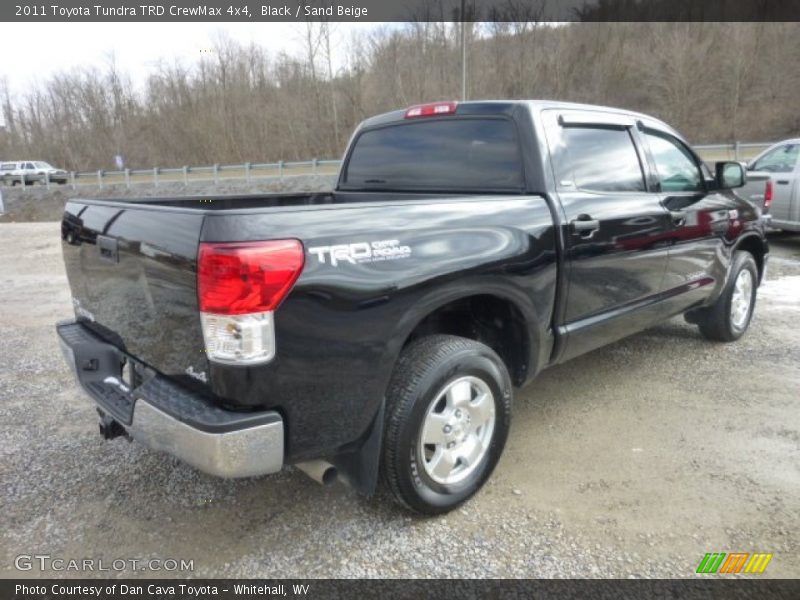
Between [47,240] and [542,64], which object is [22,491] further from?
[542,64]

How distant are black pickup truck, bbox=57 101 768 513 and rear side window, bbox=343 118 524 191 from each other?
0.5 inches

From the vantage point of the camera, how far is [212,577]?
230 cm

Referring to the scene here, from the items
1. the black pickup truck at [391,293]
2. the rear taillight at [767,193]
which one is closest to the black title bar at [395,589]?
the black pickup truck at [391,293]

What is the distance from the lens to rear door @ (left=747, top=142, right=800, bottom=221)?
336 inches

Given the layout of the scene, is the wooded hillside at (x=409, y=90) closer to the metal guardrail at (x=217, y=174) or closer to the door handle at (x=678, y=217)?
the metal guardrail at (x=217, y=174)

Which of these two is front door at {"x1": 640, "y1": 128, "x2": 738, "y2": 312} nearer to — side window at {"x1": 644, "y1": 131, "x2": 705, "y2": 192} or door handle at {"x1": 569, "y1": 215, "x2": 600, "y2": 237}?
side window at {"x1": 644, "y1": 131, "x2": 705, "y2": 192}

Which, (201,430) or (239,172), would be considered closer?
(201,430)

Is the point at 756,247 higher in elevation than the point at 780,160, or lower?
lower

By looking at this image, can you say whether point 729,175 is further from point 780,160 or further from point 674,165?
point 780,160

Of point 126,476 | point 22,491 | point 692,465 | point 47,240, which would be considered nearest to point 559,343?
point 692,465

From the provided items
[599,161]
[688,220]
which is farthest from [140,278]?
[688,220]

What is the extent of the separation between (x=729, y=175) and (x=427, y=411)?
137 inches

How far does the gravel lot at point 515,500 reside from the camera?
94.5 inches

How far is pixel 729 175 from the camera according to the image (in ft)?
14.6
